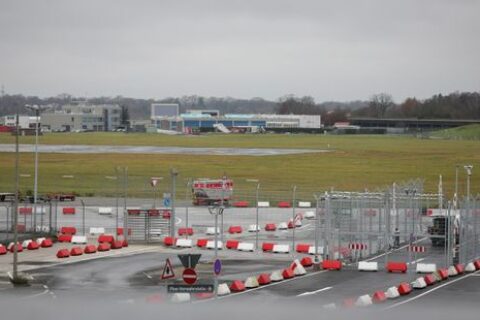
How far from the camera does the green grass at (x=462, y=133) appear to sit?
120875 millimetres

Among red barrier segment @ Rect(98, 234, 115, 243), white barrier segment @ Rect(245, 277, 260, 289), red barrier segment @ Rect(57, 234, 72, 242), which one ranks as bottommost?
red barrier segment @ Rect(57, 234, 72, 242)

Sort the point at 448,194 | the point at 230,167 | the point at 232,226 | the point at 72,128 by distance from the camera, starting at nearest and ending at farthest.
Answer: the point at 232,226
the point at 448,194
the point at 230,167
the point at 72,128

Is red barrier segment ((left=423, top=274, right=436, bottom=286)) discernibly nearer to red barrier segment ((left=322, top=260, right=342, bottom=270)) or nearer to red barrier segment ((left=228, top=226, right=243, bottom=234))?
red barrier segment ((left=322, top=260, right=342, bottom=270))

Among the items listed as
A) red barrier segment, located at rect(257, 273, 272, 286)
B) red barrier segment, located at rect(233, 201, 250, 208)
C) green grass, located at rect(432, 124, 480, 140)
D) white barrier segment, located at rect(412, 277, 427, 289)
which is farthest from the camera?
green grass, located at rect(432, 124, 480, 140)

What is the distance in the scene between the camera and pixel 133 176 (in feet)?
219

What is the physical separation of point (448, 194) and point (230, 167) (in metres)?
26.1

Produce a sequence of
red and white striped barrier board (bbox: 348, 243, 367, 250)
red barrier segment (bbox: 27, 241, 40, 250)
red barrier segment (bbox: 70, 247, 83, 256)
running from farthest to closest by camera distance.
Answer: red barrier segment (bbox: 27, 241, 40, 250) < red barrier segment (bbox: 70, 247, 83, 256) < red and white striped barrier board (bbox: 348, 243, 367, 250)

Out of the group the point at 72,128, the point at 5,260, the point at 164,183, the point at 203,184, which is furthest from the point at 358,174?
the point at 72,128

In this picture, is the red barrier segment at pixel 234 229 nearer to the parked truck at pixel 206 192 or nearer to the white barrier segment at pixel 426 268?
the parked truck at pixel 206 192

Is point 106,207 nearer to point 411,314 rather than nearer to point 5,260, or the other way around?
point 5,260

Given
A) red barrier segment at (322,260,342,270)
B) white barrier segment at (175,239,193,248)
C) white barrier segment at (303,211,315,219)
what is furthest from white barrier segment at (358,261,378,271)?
white barrier segment at (303,211,315,219)

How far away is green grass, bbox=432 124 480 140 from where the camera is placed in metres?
121

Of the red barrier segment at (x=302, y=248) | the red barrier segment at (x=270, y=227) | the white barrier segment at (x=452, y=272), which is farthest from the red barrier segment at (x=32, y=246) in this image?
the white barrier segment at (x=452, y=272)

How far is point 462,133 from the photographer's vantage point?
4946 inches
